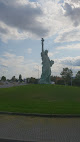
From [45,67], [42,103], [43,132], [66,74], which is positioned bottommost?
[43,132]

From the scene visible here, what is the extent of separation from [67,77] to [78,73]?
713 centimetres

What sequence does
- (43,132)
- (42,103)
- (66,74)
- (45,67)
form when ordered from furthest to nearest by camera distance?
(66,74), (45,67), (42,103), (43,132)

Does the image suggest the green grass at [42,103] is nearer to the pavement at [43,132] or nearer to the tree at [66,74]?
the pavement at [43,132]

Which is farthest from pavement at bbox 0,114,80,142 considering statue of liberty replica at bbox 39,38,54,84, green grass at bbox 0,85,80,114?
statue of liberty replica at bbox 39,38,54,84

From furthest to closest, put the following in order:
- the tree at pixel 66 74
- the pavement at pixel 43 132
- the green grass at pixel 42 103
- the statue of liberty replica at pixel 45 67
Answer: the tree at pixel 66 74 → the statue of liberty replica at pixel 45 67 → the green grass at pixel 42 103 → the pavement at pixel 43 132

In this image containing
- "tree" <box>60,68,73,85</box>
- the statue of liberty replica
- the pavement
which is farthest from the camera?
"tree" <box>60,68,73,85</box>

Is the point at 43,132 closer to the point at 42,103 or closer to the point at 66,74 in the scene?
the point at 42,103

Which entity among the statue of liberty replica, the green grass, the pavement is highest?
the statue of liberty replica

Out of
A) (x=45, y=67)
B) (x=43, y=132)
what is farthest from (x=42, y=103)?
(x=45, y=67)

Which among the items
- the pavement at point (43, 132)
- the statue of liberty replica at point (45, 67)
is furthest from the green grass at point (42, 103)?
the statue of liberty replica at point (45, 67)

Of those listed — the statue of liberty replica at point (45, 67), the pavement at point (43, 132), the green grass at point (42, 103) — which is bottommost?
the pavement at point (43, 132)

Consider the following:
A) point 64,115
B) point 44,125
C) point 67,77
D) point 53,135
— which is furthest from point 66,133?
point 67,77

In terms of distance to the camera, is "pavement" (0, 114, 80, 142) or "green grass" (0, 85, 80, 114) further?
Result: "green grass" (0, 85, 80, 114)

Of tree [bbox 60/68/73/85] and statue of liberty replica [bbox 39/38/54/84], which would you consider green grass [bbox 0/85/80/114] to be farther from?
tree [bbox 60/68/73/85]
